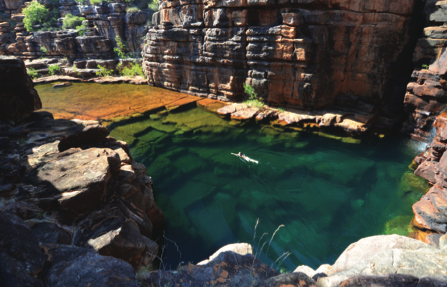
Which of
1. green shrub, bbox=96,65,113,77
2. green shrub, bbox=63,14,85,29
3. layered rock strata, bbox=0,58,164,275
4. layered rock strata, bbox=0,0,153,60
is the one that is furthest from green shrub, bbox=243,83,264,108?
green shrub, bbox=63,14,85,29

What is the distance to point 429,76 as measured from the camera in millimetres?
9062

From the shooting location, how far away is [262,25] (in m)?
11.6

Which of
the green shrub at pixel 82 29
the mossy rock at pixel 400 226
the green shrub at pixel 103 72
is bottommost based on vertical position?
the mossy rock at pixel 400 226

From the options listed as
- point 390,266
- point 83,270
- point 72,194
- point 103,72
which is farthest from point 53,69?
point 390,266

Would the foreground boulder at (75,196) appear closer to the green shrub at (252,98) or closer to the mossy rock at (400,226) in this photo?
the mossy rock at (400,226)

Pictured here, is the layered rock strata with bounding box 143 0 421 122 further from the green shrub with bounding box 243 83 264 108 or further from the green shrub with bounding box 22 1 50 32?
the green shrub with bounding box 22 1 50 32

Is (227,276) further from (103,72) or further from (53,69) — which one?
(53,69)

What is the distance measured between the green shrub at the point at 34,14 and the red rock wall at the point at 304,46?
65.0ft

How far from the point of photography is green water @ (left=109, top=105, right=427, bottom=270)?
6062 mm

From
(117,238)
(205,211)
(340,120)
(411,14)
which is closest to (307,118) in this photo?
(340,120)

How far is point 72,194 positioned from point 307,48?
1024cm

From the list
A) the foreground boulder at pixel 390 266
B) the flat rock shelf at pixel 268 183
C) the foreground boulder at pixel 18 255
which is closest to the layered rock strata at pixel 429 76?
the flat rock shelf at pixel 268 183

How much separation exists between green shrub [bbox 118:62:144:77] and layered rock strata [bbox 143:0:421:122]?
22.8 feet

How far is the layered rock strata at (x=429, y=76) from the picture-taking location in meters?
8.85
